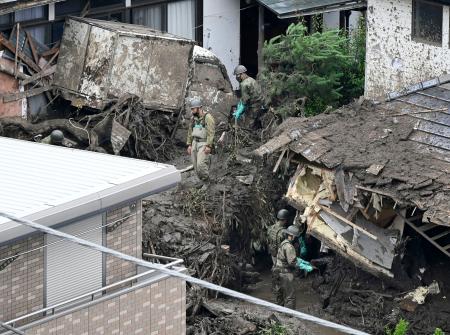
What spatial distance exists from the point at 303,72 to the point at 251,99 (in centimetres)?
125

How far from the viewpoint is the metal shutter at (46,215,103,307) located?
1583cm

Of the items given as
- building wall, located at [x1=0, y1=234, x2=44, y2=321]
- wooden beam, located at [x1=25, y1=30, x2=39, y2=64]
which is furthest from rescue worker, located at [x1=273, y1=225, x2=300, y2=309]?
building wall, located at [x1=0, y1=234, x2=44, y2=321]

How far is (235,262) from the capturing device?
81.7ft

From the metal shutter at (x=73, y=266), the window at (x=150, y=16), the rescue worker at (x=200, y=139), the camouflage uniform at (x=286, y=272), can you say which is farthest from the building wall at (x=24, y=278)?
the window at (x=150, y=16)

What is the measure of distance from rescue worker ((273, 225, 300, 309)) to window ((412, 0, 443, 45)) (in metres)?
4.83

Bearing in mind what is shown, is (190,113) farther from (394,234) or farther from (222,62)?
(394,234)

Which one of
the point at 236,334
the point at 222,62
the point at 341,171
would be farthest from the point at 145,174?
the point at 222,62

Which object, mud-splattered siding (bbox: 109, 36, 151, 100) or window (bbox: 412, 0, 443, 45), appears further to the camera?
mud-splattered siding (bbox: 109, 36, 151, 100)

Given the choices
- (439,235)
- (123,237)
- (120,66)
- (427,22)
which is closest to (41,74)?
(120,66)

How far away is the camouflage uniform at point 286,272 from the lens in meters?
24.2

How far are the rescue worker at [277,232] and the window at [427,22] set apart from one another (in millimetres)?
4535

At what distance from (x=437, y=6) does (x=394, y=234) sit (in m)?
5.28

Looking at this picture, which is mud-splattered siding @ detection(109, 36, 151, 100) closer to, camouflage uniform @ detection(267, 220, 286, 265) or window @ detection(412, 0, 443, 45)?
camouflage uniform @ detection(267, 220, 286, 265)

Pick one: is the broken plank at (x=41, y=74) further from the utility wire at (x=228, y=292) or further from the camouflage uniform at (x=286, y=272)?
the utility wire at (x=228, y=292)
